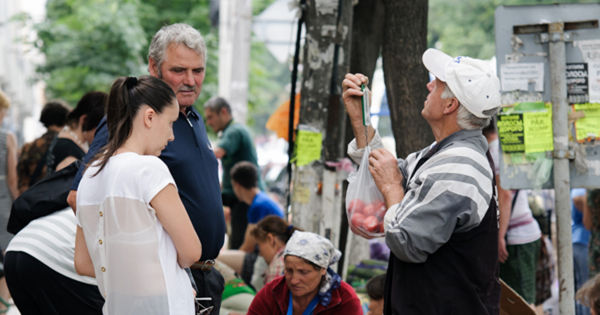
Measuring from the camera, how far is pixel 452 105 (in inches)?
123

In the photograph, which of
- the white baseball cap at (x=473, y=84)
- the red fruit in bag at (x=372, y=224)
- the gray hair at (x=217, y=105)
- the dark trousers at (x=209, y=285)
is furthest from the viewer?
the gray hair at (x=217, y=105)

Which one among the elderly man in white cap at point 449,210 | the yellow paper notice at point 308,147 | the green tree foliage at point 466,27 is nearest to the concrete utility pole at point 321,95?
the yellow paper notice at point 308,147

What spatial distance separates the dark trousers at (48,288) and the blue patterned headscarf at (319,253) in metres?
1.24

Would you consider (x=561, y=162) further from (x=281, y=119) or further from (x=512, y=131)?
(x=281, y=119)

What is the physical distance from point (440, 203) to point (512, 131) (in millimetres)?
1716

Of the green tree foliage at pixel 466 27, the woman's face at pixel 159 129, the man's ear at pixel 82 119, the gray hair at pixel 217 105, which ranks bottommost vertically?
the woman's face at pixel 159 129

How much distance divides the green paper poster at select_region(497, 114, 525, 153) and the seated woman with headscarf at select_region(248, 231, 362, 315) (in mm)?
1229

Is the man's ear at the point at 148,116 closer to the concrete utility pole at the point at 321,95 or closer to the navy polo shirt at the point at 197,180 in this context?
the navy polo shirt at the point at 197,180

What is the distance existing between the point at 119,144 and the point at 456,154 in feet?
4.16

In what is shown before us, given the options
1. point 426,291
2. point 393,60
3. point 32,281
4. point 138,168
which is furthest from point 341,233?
point 138,168

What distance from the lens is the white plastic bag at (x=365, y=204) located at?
3.30 m

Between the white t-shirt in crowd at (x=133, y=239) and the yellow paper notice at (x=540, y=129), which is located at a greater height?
the yellow paper notice at (x=540, y=129)

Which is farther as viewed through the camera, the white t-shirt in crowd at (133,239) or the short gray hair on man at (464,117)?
the short gray hair on man at (464,117)

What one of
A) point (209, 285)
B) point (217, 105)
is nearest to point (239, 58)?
point (217, 105)
